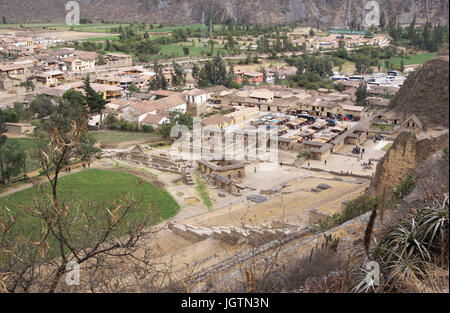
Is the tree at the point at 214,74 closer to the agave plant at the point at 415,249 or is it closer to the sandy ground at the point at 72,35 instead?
the sandy ground at the point at 72,35

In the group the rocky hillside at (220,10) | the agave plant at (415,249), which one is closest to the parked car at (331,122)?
the agave plant at (415,249)

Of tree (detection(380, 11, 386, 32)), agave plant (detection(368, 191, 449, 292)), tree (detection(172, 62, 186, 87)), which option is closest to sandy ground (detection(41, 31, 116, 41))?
tree (detection(172, 62, 186, 87))

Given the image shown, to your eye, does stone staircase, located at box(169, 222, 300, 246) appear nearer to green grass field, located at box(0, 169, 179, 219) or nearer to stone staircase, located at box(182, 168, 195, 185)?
green grass field, located at box(0, 169, 179, 219)

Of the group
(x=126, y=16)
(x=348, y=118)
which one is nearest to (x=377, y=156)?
(x=348, y=118)

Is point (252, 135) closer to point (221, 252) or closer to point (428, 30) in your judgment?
point (221, 252)

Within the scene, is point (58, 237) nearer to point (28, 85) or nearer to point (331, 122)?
point (331, 122)
